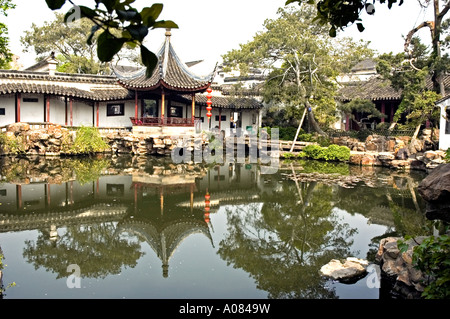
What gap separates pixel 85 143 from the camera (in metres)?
16.3

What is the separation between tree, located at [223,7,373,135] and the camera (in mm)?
17281

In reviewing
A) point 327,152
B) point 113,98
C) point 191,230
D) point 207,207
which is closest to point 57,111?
point 113,98

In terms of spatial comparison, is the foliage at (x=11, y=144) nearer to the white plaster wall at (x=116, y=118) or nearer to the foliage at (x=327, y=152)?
the white plaster wall at (x=116, y=118)

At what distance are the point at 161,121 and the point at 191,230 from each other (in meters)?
11.8

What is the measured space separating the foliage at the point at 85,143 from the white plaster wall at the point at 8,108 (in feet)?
11.0

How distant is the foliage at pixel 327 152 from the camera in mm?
15531

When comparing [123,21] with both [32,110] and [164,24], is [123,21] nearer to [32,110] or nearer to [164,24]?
[164,24]

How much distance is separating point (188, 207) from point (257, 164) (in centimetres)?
752

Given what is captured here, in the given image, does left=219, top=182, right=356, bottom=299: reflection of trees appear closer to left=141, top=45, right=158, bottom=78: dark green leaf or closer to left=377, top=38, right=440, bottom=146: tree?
left=141, top=45, right=158, bottom=78: dark green leaf

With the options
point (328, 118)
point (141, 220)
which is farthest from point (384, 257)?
point (328, 118)

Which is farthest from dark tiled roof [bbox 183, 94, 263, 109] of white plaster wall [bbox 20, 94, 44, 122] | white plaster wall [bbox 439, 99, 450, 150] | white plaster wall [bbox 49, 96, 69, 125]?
white plaster wall [bbox 439, 99, 450, 150]

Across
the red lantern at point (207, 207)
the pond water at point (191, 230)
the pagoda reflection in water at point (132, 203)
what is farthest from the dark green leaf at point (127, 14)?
the red lantern at point (207, 207)

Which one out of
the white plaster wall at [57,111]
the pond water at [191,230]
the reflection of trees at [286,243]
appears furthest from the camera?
the white plaster wall at [57,111]

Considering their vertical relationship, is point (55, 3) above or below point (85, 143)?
above
